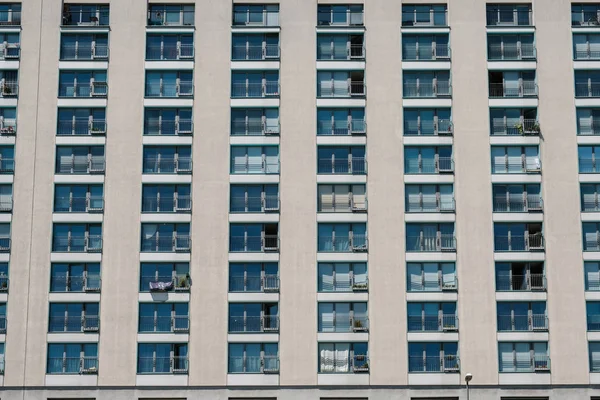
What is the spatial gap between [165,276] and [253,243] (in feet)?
21.4

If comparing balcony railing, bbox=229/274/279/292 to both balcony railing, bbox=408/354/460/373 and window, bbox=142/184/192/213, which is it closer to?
window, bbox=142/184/192/213

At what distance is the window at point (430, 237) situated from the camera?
7788 cm

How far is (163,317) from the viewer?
7681 cm

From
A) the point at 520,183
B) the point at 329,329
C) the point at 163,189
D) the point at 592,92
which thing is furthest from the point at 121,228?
the point at 592,92

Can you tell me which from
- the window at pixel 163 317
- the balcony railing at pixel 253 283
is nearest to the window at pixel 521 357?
the balcony railing at pixel 253 283

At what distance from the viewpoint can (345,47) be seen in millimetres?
81250

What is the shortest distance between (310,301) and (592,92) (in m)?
25.4

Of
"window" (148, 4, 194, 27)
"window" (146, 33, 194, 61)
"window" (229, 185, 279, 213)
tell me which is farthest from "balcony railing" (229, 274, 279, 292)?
"window" (148, 4, 194, 27)

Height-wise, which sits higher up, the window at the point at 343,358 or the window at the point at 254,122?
the window at the point at 254,122

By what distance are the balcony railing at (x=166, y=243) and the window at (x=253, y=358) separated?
7843mm

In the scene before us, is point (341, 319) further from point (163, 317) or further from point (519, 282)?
point (519, 282)

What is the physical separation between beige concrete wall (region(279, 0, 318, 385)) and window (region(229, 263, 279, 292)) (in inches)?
26.5

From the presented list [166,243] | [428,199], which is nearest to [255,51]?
[166,243]

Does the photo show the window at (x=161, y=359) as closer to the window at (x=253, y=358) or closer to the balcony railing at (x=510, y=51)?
the window at (x=253, y=358)
